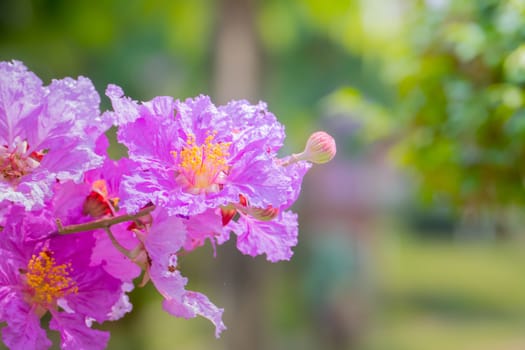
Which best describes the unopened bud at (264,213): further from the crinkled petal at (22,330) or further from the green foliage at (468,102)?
the green foliage at (468,102)

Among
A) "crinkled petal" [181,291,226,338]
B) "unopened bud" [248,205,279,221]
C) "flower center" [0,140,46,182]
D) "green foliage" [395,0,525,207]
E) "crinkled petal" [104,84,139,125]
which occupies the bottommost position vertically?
"crinkled petal" [181,291,226,338]

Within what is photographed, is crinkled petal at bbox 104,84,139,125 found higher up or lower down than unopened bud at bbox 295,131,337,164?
higher up

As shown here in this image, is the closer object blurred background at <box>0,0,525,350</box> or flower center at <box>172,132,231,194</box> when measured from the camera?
flower center at <box>172,132,231,194</box>

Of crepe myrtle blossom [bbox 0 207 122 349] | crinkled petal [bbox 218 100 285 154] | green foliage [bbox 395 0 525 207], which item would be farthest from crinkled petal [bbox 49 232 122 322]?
green foliage [bbox 395 0 525 207]

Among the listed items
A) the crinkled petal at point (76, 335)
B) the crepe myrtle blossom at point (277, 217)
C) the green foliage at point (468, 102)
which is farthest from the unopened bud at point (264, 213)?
the green foliage at point (468, 102)

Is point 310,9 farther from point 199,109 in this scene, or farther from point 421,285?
point 421,285

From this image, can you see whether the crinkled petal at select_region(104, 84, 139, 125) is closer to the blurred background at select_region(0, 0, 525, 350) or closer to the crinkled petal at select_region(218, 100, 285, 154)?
the crinkled petal at select_region(218, 100, 285, 154)
